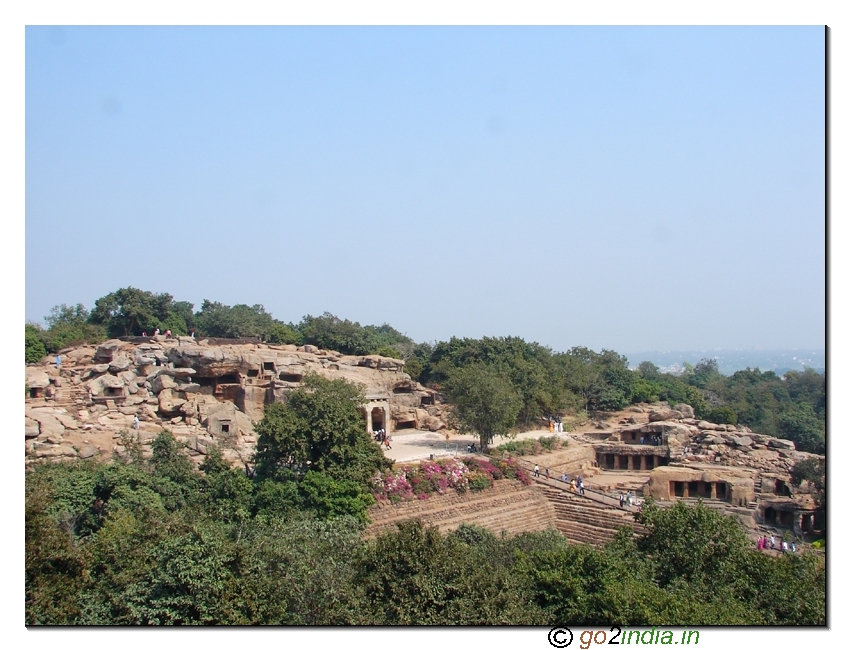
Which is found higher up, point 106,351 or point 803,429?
point 106,351

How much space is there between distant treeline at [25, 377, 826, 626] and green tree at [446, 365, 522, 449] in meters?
7.49

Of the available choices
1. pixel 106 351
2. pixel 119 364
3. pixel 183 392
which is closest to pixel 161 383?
pixel 183 392

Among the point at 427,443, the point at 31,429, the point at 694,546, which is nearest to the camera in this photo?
the point at 694,546

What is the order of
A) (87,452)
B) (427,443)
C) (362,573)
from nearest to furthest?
(362,573) → (87,452) → (427,443)

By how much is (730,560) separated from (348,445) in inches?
393

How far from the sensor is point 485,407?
27312 mm

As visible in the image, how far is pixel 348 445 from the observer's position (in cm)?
2203

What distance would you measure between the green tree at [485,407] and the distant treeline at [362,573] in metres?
7.49

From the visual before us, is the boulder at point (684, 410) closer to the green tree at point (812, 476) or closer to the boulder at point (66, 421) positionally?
the green tree at point (812, 476)

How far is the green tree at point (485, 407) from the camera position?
2716 cm

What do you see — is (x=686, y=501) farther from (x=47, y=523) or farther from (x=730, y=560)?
(x=47, y=523)

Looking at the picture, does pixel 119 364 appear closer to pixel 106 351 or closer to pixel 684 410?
pixel 106 351

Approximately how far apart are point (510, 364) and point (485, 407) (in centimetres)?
1140

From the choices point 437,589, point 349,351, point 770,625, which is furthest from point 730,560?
point 349,351
